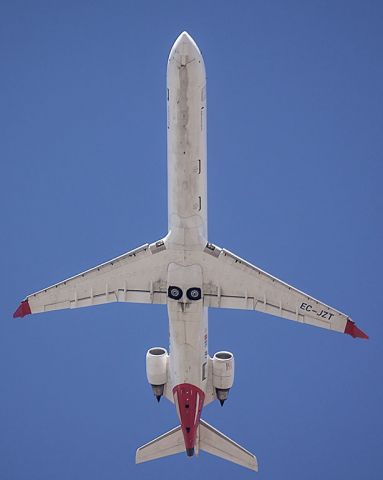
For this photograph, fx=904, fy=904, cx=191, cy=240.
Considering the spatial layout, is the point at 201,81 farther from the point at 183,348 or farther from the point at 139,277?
the point at 183,348

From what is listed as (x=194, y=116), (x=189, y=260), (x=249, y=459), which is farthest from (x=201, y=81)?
(x=249, y=459)

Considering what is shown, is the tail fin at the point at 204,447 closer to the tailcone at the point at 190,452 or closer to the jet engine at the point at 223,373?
the tailcone at the point at 190,452

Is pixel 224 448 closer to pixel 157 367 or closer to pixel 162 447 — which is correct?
pixel 162 447

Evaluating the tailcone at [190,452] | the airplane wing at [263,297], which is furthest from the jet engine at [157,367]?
the airplane wing at [263,297]

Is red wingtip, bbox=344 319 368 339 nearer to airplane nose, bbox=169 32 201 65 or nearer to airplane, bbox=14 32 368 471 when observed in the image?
airplane, bbox=14 32 368 471

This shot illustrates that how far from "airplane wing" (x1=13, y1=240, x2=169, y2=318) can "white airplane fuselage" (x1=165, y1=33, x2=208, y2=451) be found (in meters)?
1.26

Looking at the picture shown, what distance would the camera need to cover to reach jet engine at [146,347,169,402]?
5812 cm

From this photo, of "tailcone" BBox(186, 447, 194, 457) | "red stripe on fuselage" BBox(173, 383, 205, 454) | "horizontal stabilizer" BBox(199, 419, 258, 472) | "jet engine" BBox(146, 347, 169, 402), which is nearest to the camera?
"red stripe on fuselage" BBox(173, 383, 205, 454)

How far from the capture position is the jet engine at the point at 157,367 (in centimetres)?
5812

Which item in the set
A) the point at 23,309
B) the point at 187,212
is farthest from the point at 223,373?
the point at 23,309

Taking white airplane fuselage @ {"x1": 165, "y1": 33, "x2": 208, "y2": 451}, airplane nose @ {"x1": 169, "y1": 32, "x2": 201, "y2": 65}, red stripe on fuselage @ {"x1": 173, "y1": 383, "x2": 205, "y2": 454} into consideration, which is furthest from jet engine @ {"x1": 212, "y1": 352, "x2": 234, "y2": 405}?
airplane nose @ {"x1": 169, "y1": 32, "x2": 201, "y2": 65}

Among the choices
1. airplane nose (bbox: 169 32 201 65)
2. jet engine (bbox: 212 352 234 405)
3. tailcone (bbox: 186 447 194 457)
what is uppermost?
airplane nose (bbox: 169 32 201 65)

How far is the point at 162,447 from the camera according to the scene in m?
60.9

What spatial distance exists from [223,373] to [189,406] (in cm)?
308
